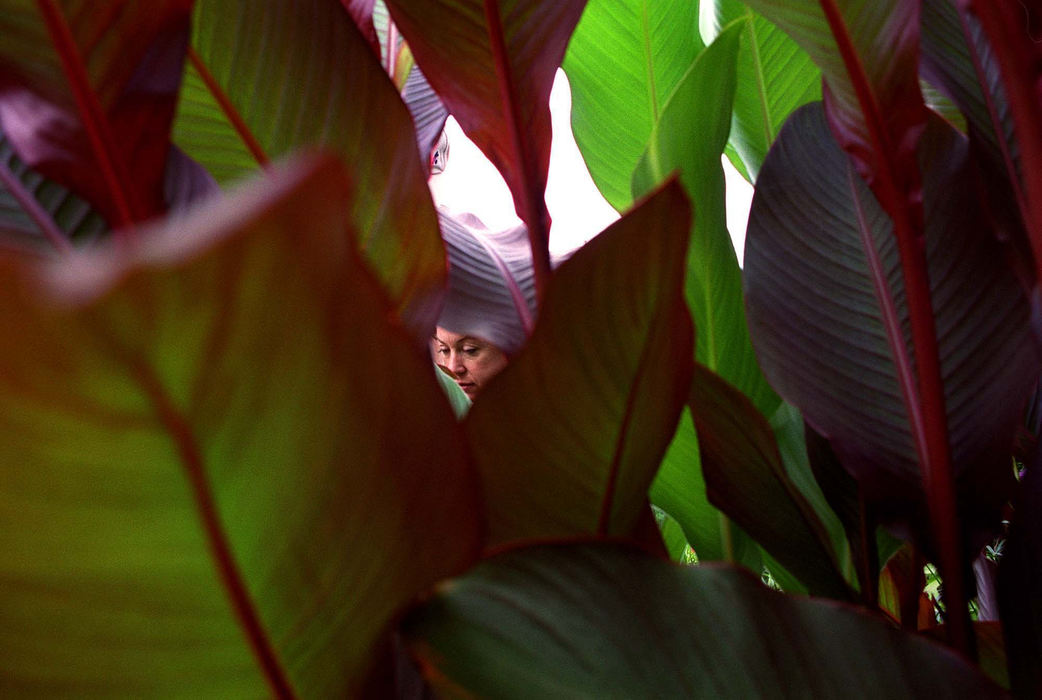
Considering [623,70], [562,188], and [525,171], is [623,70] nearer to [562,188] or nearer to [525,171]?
[525,171]

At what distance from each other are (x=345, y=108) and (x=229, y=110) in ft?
0.20

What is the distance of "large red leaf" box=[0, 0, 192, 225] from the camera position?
0.26 metres

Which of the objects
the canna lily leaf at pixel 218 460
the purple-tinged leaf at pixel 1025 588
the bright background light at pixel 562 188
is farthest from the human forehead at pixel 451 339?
the bright background light at pixel 562 188

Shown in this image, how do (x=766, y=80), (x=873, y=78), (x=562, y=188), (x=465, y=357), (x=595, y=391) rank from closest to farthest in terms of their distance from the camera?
(x=595, y=391)
(x=873, y=78)
(x=766, y=80)
(x=465, y=357)
(x=562, y=188)

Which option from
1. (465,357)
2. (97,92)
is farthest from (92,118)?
(465,357)

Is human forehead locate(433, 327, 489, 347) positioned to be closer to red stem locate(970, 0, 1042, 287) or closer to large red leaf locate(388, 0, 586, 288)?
large red leaf locate(388, 0, 586, 288)

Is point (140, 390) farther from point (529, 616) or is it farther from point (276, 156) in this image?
point (276, 156)

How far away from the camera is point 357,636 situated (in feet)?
0.63

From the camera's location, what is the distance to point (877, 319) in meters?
0.45

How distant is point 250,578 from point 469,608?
5cm

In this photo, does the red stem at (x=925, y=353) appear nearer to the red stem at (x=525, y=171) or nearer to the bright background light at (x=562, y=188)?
the red stem at (x=525, y=171)

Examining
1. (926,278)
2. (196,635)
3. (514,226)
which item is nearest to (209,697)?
(196,635)

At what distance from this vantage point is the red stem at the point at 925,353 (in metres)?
0.37

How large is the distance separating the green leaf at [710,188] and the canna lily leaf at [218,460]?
35cm
